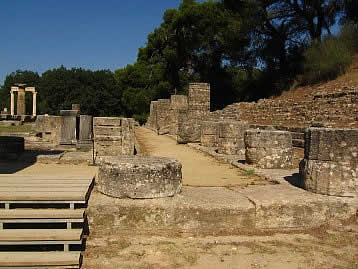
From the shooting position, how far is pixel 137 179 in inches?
187

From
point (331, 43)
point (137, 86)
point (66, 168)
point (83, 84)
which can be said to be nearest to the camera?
point (66, 168)

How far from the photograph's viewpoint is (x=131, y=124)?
10.1 meters

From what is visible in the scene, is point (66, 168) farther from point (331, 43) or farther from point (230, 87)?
point (230, 87)

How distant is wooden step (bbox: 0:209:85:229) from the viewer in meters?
4.02

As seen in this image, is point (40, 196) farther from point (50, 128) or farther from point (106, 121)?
point (50, 128)

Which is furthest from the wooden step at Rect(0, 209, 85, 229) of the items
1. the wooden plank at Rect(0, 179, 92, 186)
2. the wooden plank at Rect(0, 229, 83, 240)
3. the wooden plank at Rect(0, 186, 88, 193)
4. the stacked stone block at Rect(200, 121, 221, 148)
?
the stacked stone block at Rect(200, 121, 221, 148)

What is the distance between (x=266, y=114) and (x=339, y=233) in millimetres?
16152

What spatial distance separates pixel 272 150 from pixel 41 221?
5.60 metres

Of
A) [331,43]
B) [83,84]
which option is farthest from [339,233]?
[83,84]

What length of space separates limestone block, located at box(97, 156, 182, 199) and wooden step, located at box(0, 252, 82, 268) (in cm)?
125

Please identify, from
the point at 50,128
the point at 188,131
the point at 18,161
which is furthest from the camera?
the point at 188,131

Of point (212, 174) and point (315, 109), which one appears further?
point (315, 109)

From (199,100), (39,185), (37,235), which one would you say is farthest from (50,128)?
(37,235)

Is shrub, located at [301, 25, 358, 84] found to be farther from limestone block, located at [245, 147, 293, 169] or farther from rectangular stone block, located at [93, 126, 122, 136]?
rectangular stone block, located at [93, 126, 122, 136]
